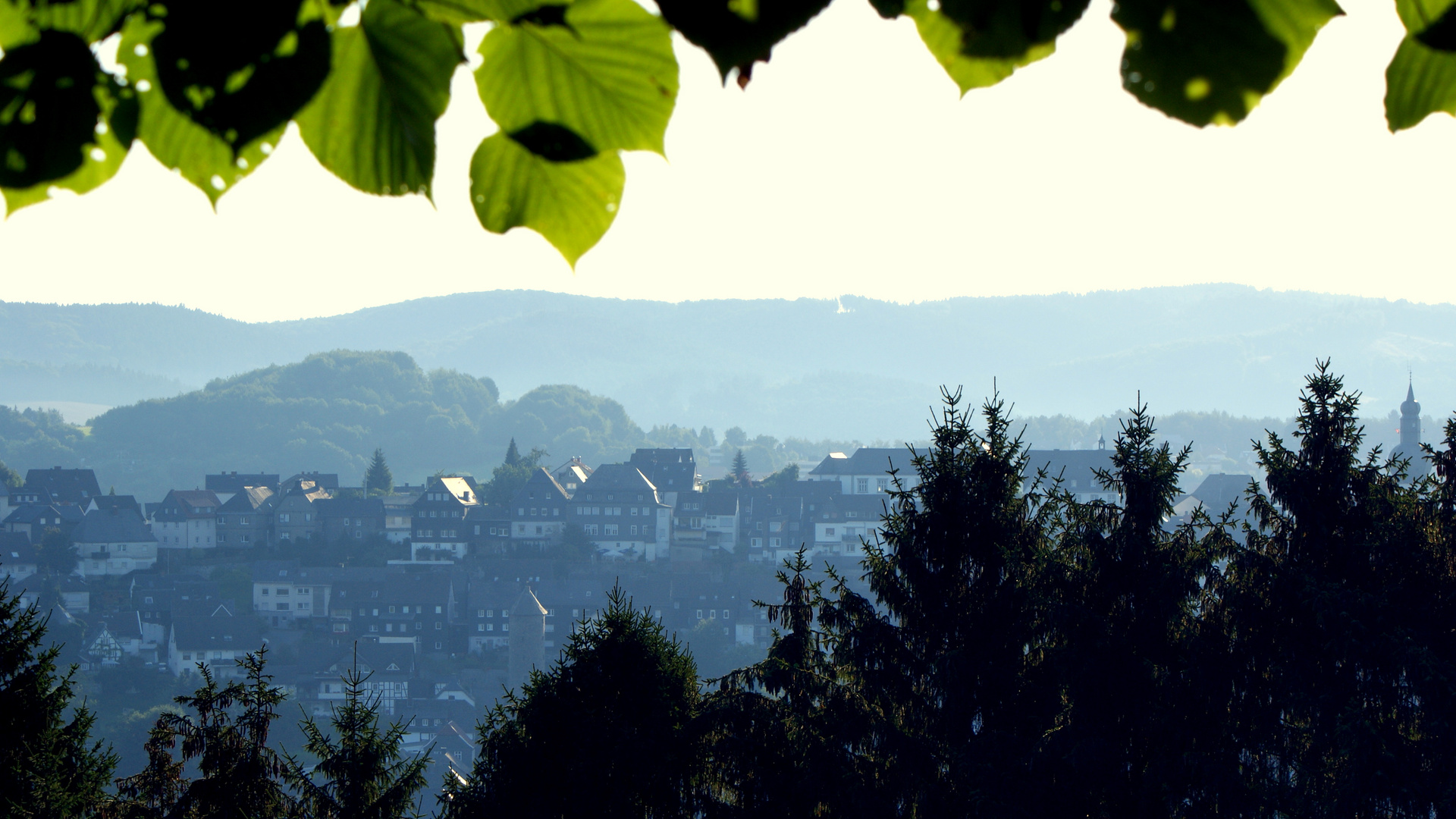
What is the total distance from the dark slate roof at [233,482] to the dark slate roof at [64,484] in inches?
335

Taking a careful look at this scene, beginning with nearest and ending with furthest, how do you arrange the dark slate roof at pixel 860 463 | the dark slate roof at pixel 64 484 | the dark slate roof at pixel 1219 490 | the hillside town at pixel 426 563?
the hillside town at pixel 426 563 → the dark slate roof at pixel 1219 490 → the dark slate roof at pixel 64 484 → the dark slate roof at pixel 860 463

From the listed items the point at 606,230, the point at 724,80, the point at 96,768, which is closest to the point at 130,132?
the point at 606,230

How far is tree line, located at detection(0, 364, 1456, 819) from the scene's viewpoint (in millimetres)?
9016

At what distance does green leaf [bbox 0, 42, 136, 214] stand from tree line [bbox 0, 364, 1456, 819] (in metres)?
8.85

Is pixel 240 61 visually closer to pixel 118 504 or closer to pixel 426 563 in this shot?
pixel 426 563

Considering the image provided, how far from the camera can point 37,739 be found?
8.93 m

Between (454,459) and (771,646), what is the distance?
11968cm

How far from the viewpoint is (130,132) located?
0.77 metres

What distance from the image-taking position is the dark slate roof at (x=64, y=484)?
70.8m

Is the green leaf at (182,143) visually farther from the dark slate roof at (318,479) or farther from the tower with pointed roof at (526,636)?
the dark slate roof at (318,479)

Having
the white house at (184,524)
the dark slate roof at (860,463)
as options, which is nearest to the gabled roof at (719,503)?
the dark slate roof at (860,463)

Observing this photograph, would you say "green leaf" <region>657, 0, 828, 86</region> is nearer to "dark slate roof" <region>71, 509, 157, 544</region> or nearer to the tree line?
the tree line

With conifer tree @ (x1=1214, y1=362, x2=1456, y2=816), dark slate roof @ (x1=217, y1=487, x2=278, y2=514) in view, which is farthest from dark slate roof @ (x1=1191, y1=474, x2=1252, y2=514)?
dark slate roof @ (x1=217, y1=487, x2=278, y2=514)

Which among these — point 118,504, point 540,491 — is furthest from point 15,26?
point 118,504
